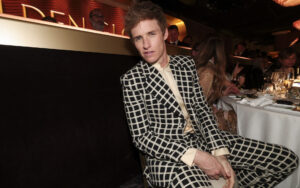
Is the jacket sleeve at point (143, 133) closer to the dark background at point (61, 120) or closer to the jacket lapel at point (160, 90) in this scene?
the jacket lapel at point (160, 90)

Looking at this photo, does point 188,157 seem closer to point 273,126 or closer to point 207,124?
point 207,124

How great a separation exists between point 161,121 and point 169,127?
0.21 ft

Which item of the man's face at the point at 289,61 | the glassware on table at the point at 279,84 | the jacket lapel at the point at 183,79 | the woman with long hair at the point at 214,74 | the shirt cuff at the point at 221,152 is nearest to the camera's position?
the shirt cuff at the point at 221,152

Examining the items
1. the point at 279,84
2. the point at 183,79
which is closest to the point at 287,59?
the point at 279,84

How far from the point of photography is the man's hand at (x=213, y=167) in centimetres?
90

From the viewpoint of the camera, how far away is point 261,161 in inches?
42.3

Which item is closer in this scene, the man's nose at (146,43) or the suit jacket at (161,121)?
the suit jacket at (161,121)

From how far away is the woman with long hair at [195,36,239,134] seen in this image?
1.48 meters

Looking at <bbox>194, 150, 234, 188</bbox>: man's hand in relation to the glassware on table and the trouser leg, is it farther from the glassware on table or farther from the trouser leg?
the glassware on table

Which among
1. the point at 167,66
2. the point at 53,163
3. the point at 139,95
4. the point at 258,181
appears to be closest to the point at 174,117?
the point at 139,95

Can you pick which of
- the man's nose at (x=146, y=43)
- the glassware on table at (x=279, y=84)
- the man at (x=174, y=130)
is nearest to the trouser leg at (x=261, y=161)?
the man at (x=174, y=130)

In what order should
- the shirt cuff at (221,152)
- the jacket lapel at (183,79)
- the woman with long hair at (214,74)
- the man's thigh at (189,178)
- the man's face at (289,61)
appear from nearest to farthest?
the man's thigh at (189,178)
the shirt cuff at (221,152)
the jacket lapel at (183,79)
the woman with long hair at (214,74)
the man's face at (289,61)

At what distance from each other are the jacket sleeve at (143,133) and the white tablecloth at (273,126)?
0.78m

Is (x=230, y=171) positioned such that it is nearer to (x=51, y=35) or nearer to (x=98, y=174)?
(x=98, y=174)
